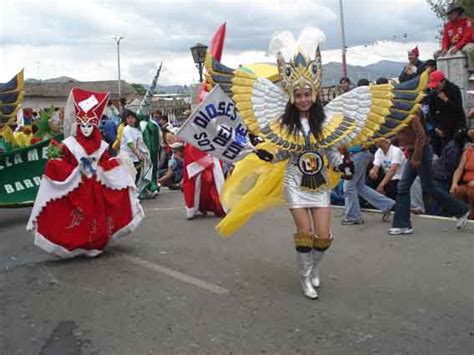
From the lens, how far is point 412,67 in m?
10.1

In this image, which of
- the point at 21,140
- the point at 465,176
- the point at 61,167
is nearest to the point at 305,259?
the point at 61,167

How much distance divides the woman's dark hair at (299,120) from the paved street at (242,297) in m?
1.34

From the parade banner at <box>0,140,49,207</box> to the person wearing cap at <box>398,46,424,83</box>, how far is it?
5.84 m

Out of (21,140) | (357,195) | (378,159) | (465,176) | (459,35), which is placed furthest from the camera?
(459,35)

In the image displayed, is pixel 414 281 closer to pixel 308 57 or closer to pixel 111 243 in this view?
pixel 308 57

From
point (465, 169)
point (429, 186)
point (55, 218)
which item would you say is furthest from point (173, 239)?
point (465, 169)

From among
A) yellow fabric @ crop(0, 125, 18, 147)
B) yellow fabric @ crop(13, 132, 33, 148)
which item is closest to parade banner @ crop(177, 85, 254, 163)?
yellow fabric @ crop(0, 125, 18, 147)

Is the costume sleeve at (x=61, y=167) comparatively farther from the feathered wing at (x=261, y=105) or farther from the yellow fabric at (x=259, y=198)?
the feathered wing at (x=261, y=105)

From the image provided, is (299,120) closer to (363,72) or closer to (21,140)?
(21,140)

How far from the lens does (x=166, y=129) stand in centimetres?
1532

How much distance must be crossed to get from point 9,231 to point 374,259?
16.4 ft

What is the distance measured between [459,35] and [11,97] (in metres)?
7.88

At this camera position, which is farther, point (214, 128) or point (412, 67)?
point (412, 67)

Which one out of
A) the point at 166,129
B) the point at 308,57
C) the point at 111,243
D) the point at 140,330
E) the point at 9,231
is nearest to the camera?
the point at 140,330
